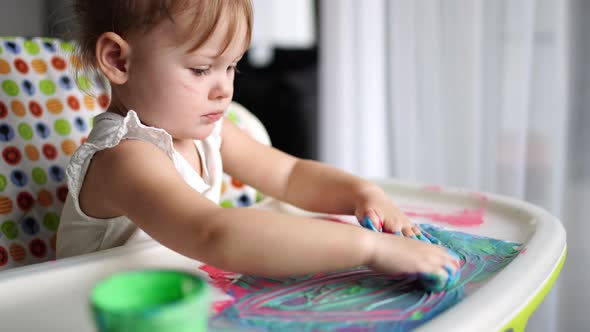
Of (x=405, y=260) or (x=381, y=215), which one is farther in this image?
(x=381, y=215)

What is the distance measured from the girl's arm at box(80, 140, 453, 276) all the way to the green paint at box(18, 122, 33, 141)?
324 millimetres

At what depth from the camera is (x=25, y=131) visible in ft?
2.66

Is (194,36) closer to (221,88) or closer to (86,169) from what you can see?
(221,88)

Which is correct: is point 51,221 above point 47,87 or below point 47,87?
below

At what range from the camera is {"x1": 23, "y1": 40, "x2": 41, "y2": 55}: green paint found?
86cm

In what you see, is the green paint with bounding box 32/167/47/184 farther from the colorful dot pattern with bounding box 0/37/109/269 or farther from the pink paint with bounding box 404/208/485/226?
the pink paint with bounding box 404/208/485/226

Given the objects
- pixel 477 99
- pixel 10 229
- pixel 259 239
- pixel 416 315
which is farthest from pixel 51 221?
pixel 477 99

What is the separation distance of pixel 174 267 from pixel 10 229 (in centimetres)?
29

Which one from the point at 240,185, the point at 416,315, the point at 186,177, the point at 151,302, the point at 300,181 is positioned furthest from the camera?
the point at 240,185

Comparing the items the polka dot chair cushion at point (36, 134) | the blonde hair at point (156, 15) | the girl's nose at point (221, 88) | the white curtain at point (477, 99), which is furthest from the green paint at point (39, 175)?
the white curtain at point (477, 99)

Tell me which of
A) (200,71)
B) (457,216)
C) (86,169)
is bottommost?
(457,216)

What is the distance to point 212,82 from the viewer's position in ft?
2.21

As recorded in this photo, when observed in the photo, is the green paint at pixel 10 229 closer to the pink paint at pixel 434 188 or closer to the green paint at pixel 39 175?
the green paint at pixel 39 175

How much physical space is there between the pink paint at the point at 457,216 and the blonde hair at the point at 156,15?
1.15ft
